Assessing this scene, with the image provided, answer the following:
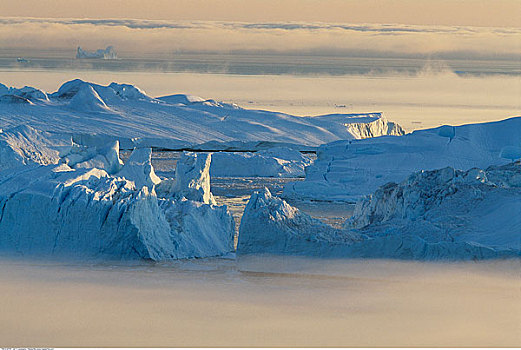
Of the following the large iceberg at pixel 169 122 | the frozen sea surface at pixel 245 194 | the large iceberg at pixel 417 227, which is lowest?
the frozen sea surface at pixel 245 194

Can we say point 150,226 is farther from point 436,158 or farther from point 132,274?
point 436,158

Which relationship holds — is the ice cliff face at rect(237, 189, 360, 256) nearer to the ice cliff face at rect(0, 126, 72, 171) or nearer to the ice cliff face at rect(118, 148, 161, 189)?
the ice cliff face at rect(118, 148, 161, 189)

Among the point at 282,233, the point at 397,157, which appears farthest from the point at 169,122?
the point at 282,233

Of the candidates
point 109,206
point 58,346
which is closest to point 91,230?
point 109,206

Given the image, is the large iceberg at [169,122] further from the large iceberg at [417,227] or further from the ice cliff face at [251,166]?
the large iceberg at [417,227]

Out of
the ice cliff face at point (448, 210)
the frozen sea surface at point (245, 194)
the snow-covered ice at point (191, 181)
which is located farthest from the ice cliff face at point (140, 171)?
the ice cliff face at point (448, 210)

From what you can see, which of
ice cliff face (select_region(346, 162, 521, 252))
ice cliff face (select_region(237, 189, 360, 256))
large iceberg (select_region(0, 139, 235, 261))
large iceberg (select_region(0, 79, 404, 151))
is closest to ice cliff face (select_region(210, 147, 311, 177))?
large iceberg (select_region(0, 79, 404, 151))

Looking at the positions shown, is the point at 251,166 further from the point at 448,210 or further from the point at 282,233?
the point at 282,233
